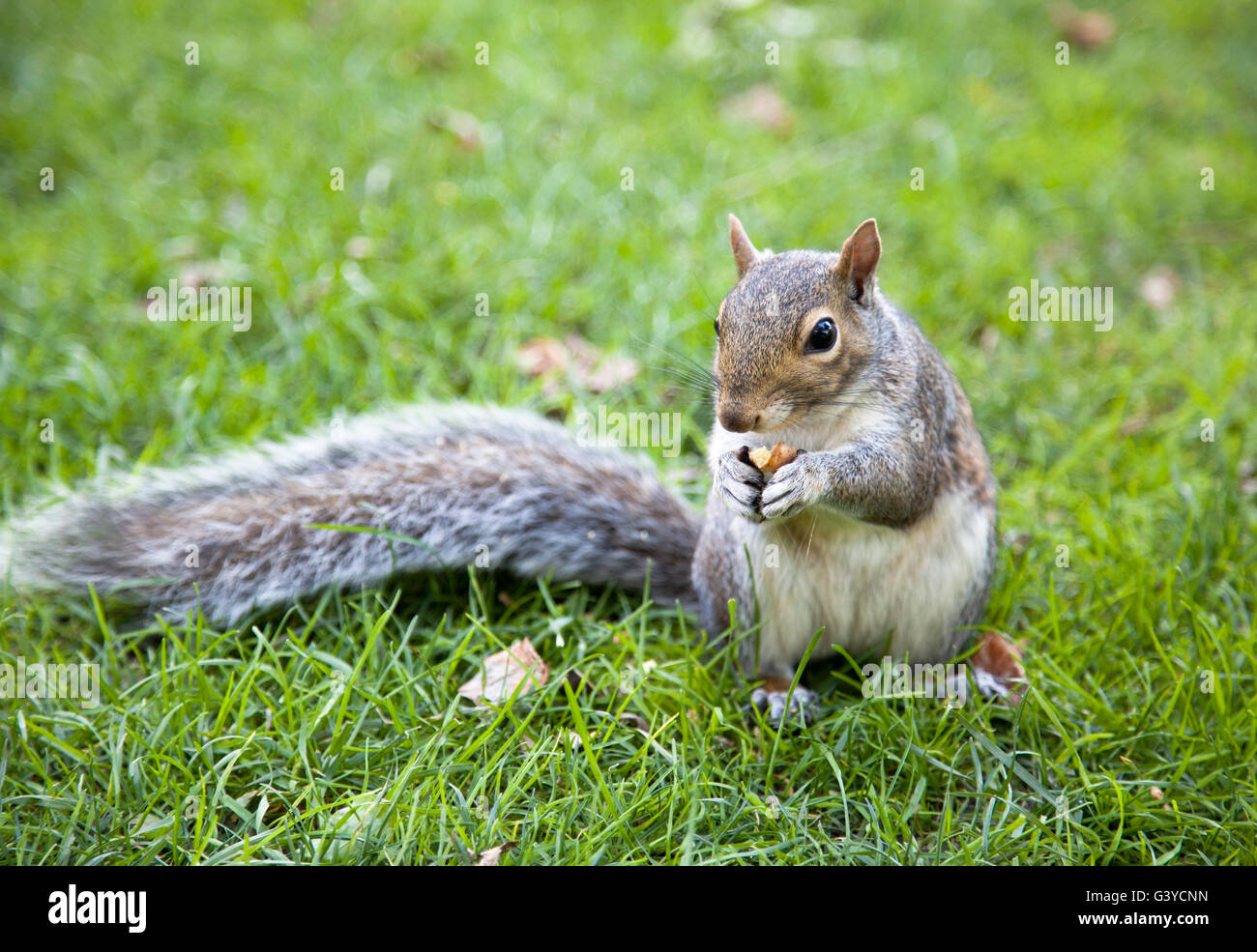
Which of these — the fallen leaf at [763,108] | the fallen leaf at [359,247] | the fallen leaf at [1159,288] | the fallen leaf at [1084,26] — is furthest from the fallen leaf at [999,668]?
the fallen leaf at [1084,26]

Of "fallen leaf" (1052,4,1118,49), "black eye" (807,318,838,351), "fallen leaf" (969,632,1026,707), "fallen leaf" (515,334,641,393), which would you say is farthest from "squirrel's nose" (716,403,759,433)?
"fallen leaf" (1052,4,1118,49)

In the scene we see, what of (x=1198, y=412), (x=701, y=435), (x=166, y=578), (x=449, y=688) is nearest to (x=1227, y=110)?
(x=1198, y=412)

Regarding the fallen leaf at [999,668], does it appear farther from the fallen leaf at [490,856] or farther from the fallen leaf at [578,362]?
the fallen leaf at [578,362]

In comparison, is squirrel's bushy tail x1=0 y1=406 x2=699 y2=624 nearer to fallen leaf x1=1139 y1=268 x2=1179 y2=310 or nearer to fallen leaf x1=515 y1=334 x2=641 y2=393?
fallen leaf x1=515 y1=334 x2=641 y2=393

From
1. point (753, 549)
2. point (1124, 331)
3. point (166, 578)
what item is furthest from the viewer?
point (1124, 331)

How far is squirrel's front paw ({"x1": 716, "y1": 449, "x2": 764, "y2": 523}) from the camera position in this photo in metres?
1.43

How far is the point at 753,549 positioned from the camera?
1.57 metres

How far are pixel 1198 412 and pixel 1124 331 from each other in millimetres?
368

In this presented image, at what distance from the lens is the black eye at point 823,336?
1.43 metres

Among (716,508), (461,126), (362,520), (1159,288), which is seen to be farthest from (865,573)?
(461,126)

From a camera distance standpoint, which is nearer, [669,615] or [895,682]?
[895,682]

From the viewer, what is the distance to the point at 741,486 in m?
1.44

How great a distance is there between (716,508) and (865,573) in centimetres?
25
